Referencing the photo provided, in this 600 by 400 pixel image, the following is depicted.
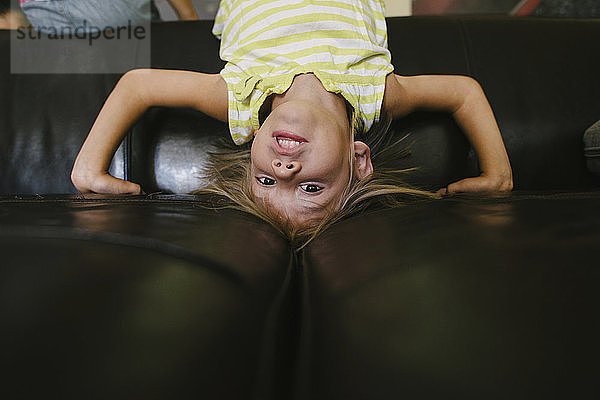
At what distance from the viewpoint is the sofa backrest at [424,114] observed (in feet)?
3.55

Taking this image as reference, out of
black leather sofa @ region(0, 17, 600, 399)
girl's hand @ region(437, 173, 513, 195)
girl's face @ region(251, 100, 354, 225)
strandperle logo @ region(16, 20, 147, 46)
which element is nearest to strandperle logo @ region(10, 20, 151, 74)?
strandperle logo @ region(16, 20, 147, 46)

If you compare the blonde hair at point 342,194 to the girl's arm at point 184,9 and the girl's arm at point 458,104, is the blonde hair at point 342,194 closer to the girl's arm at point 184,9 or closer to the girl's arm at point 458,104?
the girl's arm at point 458,104

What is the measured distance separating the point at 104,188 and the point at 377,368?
805mm

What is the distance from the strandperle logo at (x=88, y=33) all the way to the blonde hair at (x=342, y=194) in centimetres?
45

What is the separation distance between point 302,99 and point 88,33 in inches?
28.9

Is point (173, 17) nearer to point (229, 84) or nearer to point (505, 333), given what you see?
point (229, 84)

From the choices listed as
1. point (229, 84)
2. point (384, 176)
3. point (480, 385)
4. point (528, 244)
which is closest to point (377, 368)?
point (480, 385)

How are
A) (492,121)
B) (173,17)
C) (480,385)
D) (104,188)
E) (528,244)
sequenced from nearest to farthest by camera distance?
(480,385) < (528,244) < (104,188) < (492,121) < (173,17)

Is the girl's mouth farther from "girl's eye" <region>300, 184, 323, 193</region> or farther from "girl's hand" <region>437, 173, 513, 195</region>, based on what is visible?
"girl's hand" <region>437, 173, 513, 195</region>

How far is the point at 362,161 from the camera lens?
3.05 feet

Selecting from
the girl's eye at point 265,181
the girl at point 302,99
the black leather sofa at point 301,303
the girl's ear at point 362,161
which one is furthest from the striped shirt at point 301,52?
the black leather sofa at point 301,303

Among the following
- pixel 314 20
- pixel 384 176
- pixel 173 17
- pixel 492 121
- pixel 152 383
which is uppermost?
pixel 173 17

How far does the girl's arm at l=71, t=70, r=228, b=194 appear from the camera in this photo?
0.93m

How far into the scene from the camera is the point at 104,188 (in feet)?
2.94
